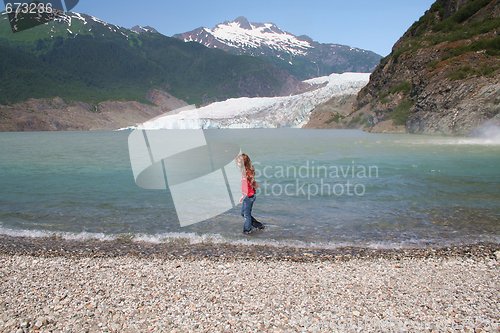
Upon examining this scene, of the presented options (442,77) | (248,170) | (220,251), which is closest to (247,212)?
(248,170)

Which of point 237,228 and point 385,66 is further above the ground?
point 385,66

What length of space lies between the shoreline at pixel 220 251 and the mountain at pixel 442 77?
58703 millimetres

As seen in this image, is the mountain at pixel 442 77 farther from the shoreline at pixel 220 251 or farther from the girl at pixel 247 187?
the girl at pixel 247 187

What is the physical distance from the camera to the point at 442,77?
3009 inches

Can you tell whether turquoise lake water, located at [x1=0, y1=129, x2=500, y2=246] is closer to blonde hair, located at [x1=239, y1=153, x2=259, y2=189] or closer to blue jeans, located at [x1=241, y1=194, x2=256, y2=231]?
blue jeans, located at [x1=241, y1=194, x2=256, y2=231]

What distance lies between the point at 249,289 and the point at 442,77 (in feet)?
256

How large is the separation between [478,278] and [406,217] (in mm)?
6064

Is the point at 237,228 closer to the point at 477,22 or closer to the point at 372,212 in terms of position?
the point at 372,212

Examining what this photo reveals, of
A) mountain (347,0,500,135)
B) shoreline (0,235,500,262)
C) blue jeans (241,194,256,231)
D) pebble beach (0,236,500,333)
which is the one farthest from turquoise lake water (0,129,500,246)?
mountain (347,0,500,135)

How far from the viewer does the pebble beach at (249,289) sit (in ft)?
22.0

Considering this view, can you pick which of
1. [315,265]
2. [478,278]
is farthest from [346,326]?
[478,278]

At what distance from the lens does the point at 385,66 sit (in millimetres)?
109500

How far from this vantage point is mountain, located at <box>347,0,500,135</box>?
6669cm

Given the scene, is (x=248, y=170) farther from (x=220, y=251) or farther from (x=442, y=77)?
(x=442, y=77)
